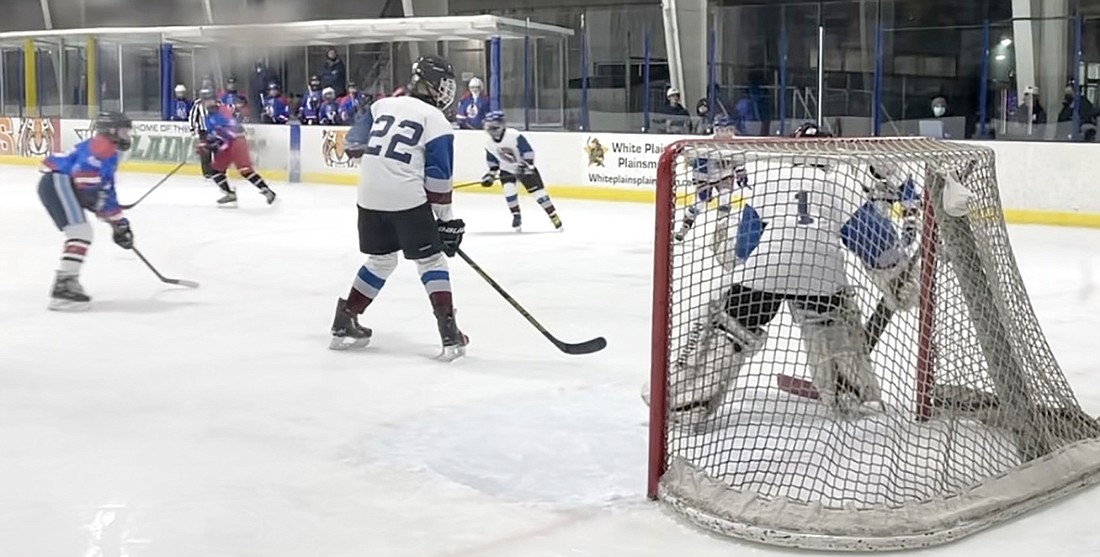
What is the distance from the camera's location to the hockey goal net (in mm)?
2387

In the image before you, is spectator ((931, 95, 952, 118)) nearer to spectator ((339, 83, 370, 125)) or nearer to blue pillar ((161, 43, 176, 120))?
spectator ((339, 83, 370, 125))

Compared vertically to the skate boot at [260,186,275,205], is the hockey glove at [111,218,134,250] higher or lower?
lower

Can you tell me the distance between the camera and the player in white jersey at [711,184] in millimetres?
2781

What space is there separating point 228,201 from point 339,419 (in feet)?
23.1

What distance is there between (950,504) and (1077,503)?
374 mm

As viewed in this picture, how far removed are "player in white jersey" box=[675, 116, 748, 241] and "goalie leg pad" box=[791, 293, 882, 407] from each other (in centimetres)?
32

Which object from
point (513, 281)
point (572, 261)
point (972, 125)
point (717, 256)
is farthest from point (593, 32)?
point (717, 256)

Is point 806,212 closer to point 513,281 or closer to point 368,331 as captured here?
point 368,331

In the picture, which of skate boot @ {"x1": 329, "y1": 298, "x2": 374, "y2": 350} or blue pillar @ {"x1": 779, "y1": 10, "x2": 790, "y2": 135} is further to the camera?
blue pillar @ {"x1": 779, "y1": 10, "x2": 790, "y2": 135}

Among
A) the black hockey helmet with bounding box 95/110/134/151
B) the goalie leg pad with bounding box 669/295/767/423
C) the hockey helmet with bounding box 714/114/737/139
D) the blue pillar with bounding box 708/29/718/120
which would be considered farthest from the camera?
the blue pillar with bounding box 708/29/718/120

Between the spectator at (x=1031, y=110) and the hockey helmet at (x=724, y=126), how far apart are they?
7.04 feet

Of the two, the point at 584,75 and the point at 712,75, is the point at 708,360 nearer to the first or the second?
the point at 712,75

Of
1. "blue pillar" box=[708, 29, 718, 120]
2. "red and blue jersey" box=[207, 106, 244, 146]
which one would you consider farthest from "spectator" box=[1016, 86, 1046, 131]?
"red and blue jersey" box=[207, 106, 244, 146]

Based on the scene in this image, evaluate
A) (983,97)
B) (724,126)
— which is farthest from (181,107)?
(983,97)
